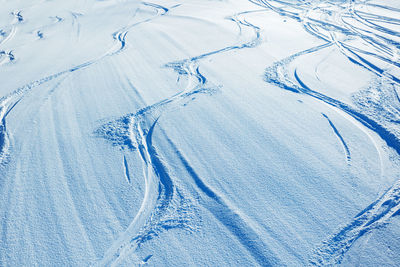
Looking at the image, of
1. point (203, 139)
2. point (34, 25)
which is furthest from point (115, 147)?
point (34, 25)

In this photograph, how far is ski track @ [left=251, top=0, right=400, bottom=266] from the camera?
200cm

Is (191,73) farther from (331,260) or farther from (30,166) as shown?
(331,260)

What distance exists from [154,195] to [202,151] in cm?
70

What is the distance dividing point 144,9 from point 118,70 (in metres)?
3.70

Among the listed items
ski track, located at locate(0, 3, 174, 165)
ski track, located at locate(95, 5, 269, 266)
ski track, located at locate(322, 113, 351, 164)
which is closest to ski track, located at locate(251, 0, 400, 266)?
ski track, located at locate(322, 113, 351, 164)

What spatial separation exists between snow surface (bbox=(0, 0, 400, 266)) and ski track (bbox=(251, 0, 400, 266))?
0.7 inches

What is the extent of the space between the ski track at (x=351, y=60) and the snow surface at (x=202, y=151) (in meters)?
0.02

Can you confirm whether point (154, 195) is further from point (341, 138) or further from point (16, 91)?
point (16, 91)

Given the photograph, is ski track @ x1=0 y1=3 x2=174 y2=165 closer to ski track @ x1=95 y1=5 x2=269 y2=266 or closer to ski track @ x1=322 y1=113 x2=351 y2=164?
ski track @ x1=95 y1=5 x2=269 y2=266

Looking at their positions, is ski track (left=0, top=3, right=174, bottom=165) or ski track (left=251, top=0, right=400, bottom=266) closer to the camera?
ski track (left=251, top=0, right=400, bottom=266)

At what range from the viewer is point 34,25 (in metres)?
6.22

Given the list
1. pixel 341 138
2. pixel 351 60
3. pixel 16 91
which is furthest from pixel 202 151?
pixel 351 60

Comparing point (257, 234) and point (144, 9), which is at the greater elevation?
point (144, 9)

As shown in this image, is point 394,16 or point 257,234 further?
point 394,16
